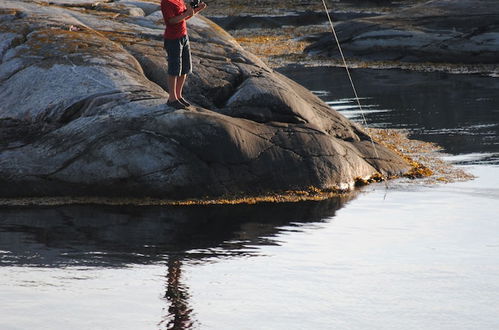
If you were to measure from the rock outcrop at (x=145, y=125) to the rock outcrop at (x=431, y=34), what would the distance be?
13556 mm

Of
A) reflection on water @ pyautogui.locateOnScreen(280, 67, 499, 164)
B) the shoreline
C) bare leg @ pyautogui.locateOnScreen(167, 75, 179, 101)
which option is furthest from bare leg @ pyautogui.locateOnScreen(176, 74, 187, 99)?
reflection on water @ pyautogui.locateOnScreen(280, 67, 499, 164)

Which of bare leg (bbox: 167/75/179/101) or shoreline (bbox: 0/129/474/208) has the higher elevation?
bare leg (bbox: 167/75/179/101)

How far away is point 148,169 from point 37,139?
141cm

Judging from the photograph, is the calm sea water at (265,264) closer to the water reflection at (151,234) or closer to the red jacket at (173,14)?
the water reflection at (151,234)

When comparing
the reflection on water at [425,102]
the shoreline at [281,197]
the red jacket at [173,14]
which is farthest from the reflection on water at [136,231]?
the reflection on water at [425,102]

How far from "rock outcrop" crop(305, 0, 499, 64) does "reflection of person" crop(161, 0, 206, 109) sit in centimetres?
1594

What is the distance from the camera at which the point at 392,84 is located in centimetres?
2300

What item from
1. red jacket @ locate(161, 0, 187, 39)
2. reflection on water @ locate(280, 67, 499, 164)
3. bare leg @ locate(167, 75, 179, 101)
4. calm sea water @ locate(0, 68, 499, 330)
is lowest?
calm sea water @ locate(0, 68, 499, 330)

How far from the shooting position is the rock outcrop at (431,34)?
26109 mm

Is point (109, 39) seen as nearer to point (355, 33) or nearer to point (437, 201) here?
point (437, 201)

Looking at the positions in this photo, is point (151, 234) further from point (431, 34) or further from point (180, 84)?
point (431, 34)

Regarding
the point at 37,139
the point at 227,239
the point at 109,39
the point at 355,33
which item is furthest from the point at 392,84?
the point at 227,239

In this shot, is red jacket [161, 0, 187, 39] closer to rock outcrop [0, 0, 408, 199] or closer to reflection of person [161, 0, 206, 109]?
reflection of person [161, 0, 206, 109]

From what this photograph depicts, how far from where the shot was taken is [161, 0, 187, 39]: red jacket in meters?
10.9
